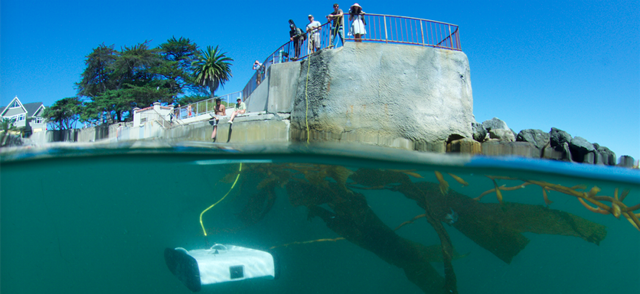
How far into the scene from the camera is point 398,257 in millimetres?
7188

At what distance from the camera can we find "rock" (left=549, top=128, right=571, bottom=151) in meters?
13.5

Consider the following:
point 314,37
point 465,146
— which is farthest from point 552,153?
point 314,37

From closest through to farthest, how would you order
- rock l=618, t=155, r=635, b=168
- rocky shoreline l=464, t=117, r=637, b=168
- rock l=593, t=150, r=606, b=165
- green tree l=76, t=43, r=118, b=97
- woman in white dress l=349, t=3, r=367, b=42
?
rock l=618, t=155, r=635, b=168 < rocky shoreline l=464, t=117, r=637, b=168 < rock l=593, t=150, r=606, b=165 < woman in white dress l=349, t=3, r=367, b=42 < green tree l=76, t=43, r=118, b=97

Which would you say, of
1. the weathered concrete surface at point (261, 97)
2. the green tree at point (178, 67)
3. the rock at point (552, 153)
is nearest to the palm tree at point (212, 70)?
the green tree at point (178, 67)

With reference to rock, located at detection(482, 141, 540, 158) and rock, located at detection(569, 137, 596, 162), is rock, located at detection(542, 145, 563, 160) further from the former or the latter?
rock, located at detection(482, 141, 540, 158)

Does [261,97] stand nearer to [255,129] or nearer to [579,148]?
[255,129]

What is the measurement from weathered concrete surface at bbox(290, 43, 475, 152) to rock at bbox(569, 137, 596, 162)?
4.50 m

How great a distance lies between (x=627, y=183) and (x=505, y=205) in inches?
188

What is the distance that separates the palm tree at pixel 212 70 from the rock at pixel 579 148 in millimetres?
31767

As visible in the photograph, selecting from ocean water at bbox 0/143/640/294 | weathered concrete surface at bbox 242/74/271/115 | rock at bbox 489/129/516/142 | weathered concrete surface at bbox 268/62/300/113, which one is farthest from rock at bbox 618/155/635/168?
weathered concrete surface at bbox 242/74/271/115

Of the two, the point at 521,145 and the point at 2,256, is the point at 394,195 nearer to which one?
the point at 521,145

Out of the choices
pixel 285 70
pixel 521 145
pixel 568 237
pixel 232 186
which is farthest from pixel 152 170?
pixel 568 237

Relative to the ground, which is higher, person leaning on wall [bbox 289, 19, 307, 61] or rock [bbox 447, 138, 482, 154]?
person leaning on wall [bbox 289, 19, 307, 61]

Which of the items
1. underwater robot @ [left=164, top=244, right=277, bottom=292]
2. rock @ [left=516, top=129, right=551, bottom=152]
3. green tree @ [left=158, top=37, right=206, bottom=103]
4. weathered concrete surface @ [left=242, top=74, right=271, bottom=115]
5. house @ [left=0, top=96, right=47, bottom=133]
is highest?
green tree @ [left=158, top=37, right=206, bottom=103]
